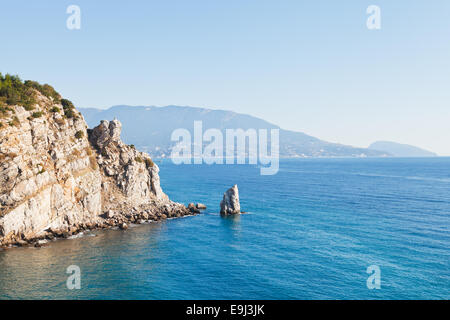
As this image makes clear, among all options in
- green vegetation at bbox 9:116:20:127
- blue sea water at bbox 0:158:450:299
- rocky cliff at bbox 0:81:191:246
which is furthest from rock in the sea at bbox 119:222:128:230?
green vegetation at bbox 9:116:20:127

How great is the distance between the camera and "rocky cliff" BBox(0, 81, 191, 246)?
57.1 metres

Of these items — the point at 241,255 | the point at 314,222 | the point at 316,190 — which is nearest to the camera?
the point at 241,255

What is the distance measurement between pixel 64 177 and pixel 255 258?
45283 millimetres

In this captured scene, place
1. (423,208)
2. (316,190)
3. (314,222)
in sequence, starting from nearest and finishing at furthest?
1. (314,222)
2. (423,208)
3. (316,190)

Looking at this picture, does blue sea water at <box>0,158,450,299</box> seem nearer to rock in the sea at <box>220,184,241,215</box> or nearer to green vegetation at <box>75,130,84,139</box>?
rock in the sea at <box>220,184,241,215</box>

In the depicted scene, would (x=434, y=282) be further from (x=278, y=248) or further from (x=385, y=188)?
(x=385, y=188)

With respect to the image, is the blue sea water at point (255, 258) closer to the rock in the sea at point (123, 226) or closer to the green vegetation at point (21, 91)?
the rock in the sea at point (123, 226)

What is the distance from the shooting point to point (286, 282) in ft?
136

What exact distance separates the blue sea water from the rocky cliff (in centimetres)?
568

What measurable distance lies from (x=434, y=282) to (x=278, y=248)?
2376cm

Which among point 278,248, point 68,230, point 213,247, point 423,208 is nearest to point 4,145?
point 68,230

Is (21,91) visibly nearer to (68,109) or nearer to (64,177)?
(68,109)
